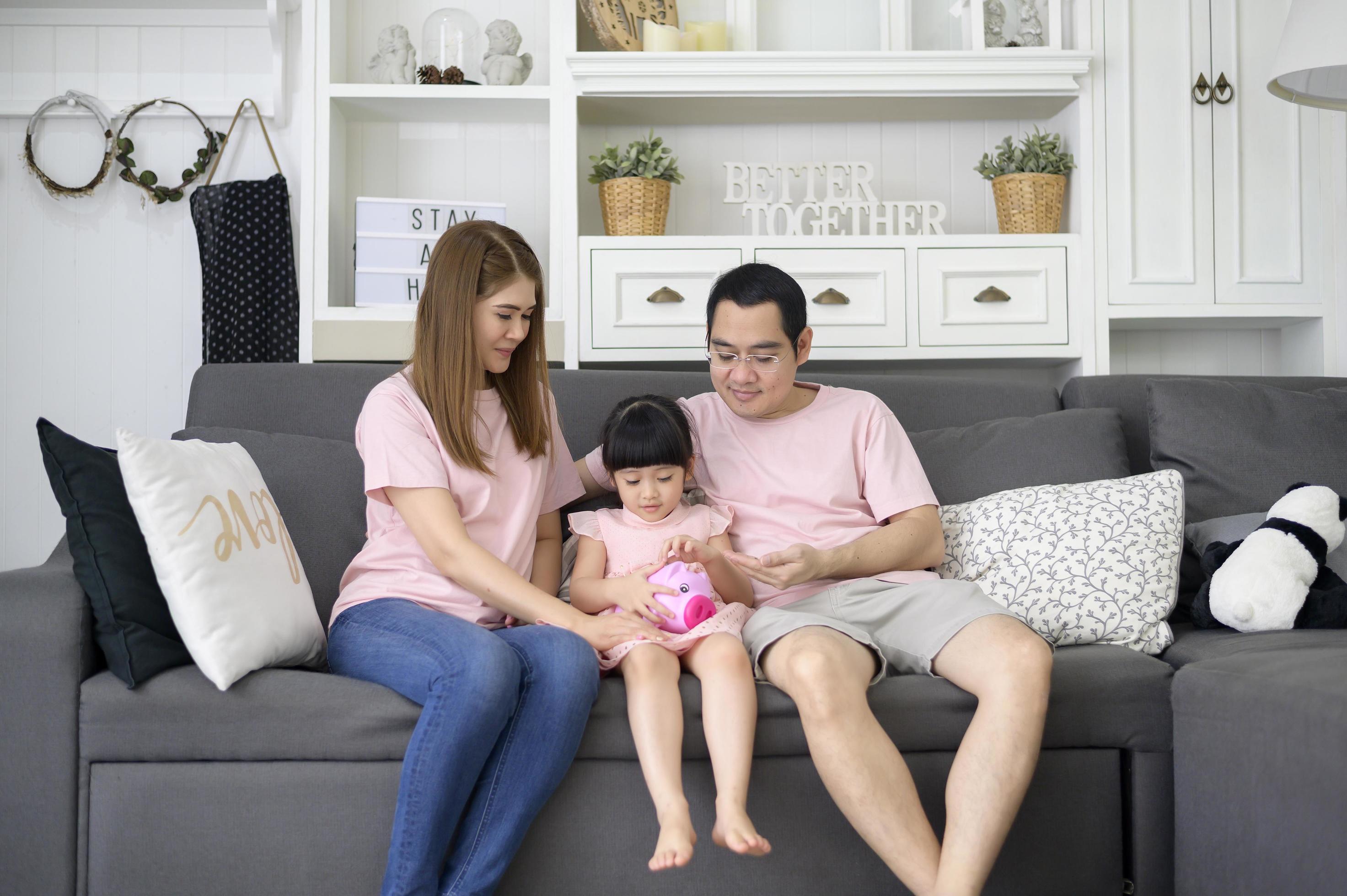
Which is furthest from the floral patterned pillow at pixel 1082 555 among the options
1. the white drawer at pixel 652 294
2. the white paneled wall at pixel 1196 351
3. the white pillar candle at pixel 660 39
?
the white pillar candle at pixel 660 39

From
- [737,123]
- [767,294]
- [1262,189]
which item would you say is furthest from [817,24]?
[767,294]

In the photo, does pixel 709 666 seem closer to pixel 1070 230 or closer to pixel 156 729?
pixel 156 729

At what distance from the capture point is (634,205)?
8.13ft

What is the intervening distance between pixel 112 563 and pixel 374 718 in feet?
1.31

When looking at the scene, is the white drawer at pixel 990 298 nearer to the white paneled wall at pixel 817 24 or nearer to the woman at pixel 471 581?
the white paneled wall at pixel 817 24

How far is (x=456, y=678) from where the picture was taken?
4.19 feet

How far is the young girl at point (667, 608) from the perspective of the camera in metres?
1.25

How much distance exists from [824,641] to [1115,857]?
52cm

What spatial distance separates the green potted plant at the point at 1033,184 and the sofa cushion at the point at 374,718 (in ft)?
4.59

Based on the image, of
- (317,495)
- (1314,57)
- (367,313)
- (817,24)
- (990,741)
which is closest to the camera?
(990,741)

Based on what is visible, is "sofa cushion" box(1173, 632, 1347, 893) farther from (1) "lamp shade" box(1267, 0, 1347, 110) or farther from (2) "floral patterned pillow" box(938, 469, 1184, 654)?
(1) "lamp shade" box(1267, 0, 1347, 110)

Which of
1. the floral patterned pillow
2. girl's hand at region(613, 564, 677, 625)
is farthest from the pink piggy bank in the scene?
the floral patterned pillow

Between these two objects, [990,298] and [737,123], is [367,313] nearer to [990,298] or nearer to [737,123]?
[737,123]

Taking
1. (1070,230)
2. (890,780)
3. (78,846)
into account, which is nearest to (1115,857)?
(890,780)
